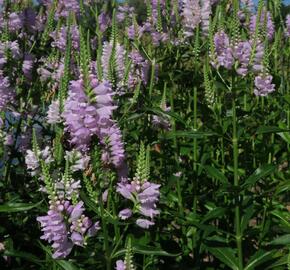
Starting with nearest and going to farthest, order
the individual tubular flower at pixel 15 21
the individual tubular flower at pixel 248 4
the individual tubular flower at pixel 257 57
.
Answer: the individual tubular flower at pixel 257 57 < the individual tubular flower at pixel 15 21 < the individual tubular flower at pixel 248 4

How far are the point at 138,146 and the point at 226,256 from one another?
2.89ft

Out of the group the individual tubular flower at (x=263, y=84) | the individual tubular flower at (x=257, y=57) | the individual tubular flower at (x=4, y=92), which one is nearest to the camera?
the individual tubular flower at (x=257, y=57)

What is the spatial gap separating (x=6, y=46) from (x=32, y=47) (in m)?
0.33

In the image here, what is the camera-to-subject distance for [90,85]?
7.73ft

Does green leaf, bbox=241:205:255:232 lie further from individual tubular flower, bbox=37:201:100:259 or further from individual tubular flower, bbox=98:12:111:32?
individual tubular flower, bbox=98:12:111:32

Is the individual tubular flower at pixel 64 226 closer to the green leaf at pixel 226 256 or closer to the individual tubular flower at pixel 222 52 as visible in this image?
the green leaf at pixel 226 256

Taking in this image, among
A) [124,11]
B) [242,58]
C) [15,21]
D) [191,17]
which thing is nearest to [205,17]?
[191,17]

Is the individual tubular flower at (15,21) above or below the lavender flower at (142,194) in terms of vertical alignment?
above

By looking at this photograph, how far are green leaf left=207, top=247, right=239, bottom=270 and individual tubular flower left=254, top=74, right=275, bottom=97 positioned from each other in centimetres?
133

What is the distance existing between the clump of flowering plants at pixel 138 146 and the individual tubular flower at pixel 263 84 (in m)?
0.02

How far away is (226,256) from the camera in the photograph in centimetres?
313

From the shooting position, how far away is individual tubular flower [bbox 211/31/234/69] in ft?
10.4

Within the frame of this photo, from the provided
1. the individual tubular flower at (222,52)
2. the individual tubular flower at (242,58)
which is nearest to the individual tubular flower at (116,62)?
the individual tubular flower at (222,52)

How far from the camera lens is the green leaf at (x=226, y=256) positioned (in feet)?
10.2
